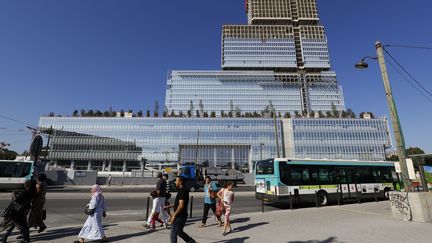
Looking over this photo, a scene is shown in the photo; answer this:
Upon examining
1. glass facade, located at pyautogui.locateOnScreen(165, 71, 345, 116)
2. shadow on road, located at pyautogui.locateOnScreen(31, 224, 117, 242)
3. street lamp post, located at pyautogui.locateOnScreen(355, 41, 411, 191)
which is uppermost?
glass facade, located at pyautogui.locateOnScreen(165, 71, 345, 116)

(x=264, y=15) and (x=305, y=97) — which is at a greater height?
(x=264, y=15)

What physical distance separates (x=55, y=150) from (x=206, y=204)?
98.6 m

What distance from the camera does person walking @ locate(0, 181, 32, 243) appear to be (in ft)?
20.1

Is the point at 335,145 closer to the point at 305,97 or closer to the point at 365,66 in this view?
the point at 305,97

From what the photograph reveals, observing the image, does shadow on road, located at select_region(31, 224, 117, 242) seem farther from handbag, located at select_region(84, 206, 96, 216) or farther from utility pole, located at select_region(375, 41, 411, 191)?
utility pole, located at select_region(375, 41, 411, 191)

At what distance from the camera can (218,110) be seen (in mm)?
114938

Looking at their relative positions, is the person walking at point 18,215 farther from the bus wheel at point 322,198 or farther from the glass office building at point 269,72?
the glass office building at point 269,72

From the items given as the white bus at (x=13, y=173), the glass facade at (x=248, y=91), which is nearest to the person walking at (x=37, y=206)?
the white bus at (x=13, y=173)

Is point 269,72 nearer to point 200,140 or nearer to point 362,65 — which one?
point 200,140

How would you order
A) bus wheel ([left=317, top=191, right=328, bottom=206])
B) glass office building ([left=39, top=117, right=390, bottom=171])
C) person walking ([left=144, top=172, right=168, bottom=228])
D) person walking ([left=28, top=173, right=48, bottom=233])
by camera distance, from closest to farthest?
person walking ([left=28, top=173, right=48, bottom=233])
person walking ([left=144, top=172, right=168, bottom=228])
bus wheel ([left=317, top=191, right=328, bottom=206])
glass office building ([left=39, top=117, right=390, bottom=171])

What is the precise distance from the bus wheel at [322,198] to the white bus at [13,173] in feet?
87.3

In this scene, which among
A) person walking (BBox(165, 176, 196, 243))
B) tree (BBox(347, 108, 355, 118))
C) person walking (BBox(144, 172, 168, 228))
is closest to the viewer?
person walking (BBox(165, 176, 196, 243))

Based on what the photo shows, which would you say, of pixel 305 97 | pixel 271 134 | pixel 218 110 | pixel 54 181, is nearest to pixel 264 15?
pixel 305 97

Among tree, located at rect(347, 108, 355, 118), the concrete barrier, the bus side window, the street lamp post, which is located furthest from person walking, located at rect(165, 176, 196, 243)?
tree, located at rect(347, 108, 355, 118)
